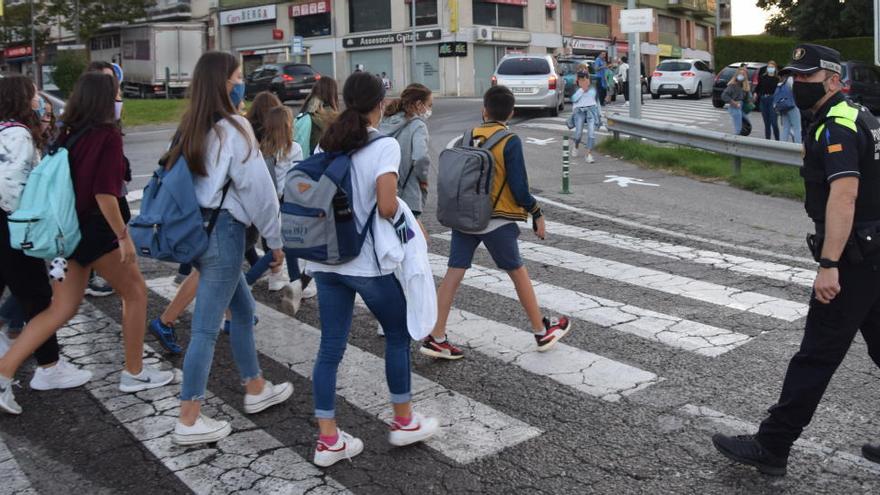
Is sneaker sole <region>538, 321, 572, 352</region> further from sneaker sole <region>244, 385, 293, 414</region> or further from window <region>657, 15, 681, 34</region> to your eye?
window <region>657, 15, 681, 34</region>

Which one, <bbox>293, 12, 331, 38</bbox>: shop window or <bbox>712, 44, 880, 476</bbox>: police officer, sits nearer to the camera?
<bbox>712, 44, 880, 476</bbox>: police officer

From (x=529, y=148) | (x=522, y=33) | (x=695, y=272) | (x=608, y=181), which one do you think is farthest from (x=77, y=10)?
(x=695, y=272)

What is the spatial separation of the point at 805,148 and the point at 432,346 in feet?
8.45

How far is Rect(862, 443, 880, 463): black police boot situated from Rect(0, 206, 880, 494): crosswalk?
40 mm

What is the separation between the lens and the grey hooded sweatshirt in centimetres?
584

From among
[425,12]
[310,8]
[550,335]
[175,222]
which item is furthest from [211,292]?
[310,8]

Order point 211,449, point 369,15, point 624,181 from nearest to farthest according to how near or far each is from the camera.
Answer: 1. point 211,449
2. point 624,181
3. point 369,15

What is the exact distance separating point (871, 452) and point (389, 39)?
4514 cm

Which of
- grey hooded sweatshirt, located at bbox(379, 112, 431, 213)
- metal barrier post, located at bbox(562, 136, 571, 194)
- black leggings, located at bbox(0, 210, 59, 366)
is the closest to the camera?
black leggings, located at bbox(0, 210, 59, 366)

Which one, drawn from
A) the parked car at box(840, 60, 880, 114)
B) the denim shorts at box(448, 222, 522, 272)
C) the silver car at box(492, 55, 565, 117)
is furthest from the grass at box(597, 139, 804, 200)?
the parked car at box(840, 60, 880, 114)

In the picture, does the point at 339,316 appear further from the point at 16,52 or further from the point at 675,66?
the point at 16,52

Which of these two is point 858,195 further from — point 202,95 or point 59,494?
point 59,494

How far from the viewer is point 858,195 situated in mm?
3691

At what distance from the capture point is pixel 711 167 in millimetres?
14117
